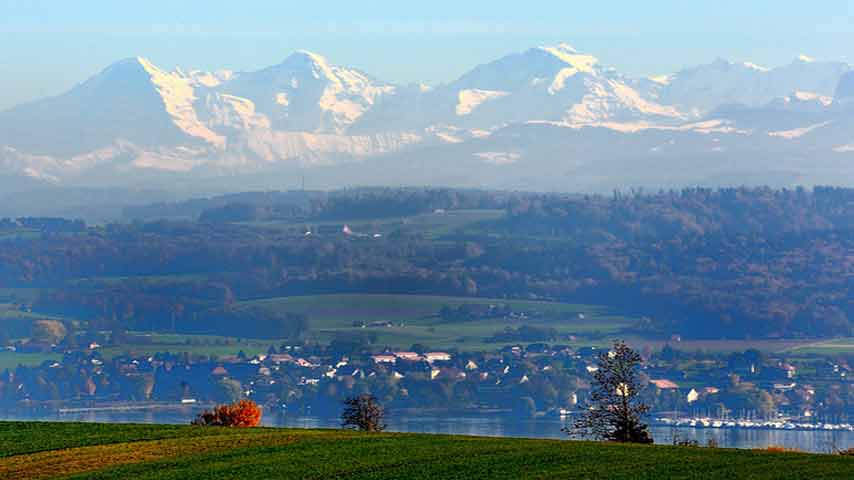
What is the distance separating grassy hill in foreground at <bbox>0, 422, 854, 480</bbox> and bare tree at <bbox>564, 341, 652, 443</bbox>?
45.0 ft

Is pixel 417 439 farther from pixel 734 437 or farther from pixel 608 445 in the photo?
pixel 734 437

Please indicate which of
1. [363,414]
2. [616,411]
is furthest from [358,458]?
[363,414]

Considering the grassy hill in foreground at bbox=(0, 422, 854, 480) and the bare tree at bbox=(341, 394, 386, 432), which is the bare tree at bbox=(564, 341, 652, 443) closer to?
the grassy hill in foreground at bbox=(0, 422, 854, 480)

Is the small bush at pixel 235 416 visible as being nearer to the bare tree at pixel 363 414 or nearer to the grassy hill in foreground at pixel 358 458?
the bare tree at pixel 363 414

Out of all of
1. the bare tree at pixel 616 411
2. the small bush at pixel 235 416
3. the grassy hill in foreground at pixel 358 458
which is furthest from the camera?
the small bush at pixel 235 416

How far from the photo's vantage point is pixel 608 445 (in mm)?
61406

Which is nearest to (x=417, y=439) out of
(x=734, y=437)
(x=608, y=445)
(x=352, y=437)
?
(x=352, y=437)

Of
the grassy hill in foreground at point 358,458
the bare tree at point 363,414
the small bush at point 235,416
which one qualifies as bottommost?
the bare tree at point 363,414

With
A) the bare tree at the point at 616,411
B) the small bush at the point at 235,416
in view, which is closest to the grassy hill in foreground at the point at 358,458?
the bare tree at the point at 616,411

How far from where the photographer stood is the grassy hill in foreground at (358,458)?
52.9m

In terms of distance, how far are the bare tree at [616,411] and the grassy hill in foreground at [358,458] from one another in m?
13.7

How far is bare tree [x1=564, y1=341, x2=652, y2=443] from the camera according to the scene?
75938 millimetres

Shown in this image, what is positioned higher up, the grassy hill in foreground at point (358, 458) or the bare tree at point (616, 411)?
the grassy hill in foreground at point (358, 458)

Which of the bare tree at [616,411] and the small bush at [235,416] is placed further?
the small bush at [235,416]
